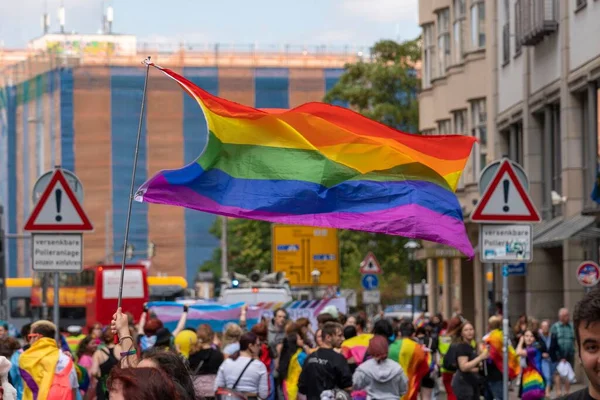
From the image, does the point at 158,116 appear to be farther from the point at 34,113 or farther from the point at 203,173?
the point at 203,173

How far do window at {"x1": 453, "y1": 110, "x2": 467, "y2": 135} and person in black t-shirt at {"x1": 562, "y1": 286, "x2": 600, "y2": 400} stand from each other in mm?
43354

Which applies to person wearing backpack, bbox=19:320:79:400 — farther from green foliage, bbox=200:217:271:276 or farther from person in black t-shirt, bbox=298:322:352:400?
green foliage, bbox=200:217:271:276

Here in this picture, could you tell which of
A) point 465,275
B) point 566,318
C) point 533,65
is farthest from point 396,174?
point 465,275

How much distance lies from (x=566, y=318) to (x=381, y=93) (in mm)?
36131

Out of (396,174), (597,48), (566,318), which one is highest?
(597,48)

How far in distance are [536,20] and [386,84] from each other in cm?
2891

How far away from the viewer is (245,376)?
15844mm

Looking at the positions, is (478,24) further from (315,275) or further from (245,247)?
(245,247)

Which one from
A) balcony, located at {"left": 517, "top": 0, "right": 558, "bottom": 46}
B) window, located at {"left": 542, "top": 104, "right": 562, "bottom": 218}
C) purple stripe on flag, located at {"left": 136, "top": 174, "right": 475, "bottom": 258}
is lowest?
purple stripe on flag, located at {"left": 136, "top": 174, "right": 475, "bottom": 258}

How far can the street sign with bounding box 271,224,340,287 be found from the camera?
51.4 metres

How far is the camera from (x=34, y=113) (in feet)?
325

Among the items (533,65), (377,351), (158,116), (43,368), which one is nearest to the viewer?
(43,368)

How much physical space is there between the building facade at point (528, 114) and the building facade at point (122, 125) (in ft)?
145

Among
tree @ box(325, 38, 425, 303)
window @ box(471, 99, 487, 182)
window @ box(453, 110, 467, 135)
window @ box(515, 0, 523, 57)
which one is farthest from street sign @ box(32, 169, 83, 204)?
tree @ box(325, 38, 425, 303)
